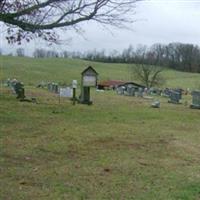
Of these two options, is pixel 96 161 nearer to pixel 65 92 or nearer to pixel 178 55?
pixel 65 92

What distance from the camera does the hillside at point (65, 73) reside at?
7744cm

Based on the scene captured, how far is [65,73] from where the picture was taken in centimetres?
8988

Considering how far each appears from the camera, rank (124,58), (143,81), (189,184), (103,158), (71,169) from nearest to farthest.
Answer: (189,184), (71,169), (103,158), (143,81), (124,58)

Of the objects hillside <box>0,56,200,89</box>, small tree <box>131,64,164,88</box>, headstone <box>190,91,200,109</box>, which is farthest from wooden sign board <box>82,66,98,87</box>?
hillside <box>0,56,200,89</box>

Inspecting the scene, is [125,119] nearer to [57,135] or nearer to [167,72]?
[57,135]

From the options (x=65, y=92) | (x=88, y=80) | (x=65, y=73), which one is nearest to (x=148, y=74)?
(x=65, y=73)

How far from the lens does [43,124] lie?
13.9 m

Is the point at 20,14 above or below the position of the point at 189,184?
above

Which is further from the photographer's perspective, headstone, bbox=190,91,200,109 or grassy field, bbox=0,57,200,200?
headstone, bbox=190,91,200,109

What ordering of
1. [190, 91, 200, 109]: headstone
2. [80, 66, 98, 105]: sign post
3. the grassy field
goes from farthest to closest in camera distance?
1. [190, 91, 200, 109]: headstone
2. [80, 66, 98, 105]: sign post
3. the grassy field

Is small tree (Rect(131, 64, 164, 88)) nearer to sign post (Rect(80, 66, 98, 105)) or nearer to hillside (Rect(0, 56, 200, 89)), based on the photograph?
hillside (Rect(0, 56, 200, 89))

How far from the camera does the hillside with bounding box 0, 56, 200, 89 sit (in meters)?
77.4

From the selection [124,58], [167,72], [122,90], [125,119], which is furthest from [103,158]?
[124,58]

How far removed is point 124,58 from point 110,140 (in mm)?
113744
